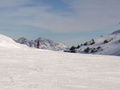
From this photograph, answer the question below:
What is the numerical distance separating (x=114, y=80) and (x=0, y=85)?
3782 millimetres

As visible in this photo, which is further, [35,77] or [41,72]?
[41,72]

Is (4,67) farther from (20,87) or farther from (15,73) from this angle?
(20,87)

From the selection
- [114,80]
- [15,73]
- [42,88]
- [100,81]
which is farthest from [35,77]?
[114,80]

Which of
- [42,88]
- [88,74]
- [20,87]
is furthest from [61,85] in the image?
[88,74]

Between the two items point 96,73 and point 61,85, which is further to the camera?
point 96,73

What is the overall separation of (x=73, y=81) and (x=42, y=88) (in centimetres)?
146

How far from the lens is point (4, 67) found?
9789 mm

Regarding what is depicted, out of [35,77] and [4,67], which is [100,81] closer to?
[35,77]

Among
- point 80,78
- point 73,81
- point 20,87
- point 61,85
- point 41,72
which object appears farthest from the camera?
point 41,72

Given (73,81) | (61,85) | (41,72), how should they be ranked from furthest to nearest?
(41,72) < (73,81) < (61,85)

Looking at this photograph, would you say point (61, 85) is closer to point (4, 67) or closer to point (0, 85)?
point (0, 85)

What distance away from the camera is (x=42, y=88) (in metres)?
6.76

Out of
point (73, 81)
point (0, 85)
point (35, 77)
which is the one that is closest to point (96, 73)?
point (73, 81)

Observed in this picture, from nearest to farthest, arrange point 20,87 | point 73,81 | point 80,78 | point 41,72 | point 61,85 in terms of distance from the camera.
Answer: point 20,87 → point 61,85 → point 73,81 → point 80,78 → point 41,72
